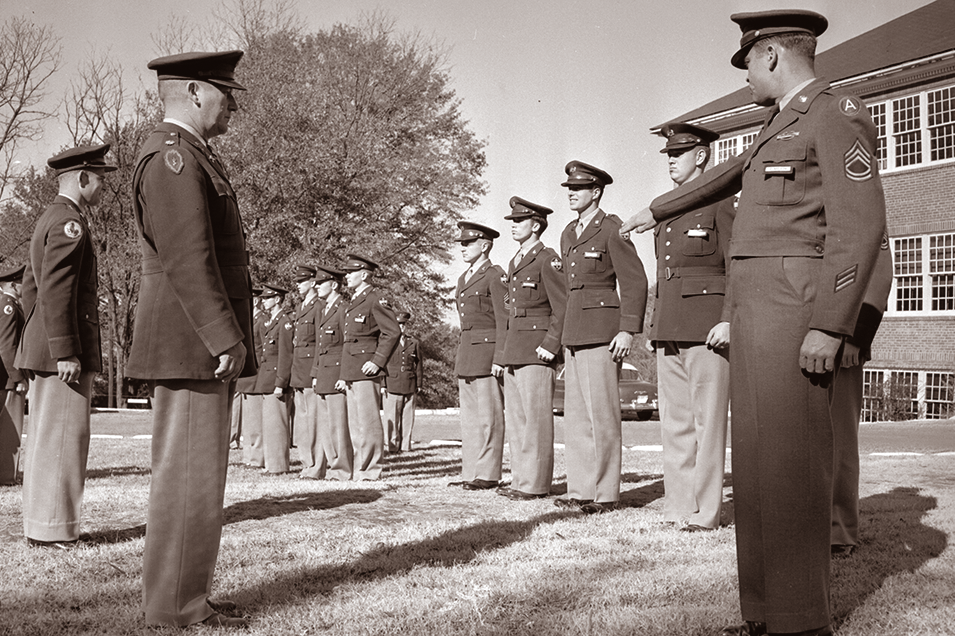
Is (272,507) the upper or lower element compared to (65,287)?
lower

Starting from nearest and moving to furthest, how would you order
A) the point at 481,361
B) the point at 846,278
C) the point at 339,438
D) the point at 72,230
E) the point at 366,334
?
the point at 846,278 → the point at 72,230 → the point at 481,361 → the point at 366,334 → the point at 339,438

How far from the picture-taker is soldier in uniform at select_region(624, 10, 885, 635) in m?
3.68

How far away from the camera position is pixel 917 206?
86.8 feet

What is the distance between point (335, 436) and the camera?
11.6 meters

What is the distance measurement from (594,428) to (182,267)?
4.73 m

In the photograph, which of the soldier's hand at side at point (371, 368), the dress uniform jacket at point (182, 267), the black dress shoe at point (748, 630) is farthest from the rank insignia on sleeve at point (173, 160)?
the soldier's hand at side at point (371, 368)

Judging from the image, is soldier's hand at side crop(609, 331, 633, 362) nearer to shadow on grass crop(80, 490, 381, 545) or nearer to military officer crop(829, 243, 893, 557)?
military officer crop(829, 243, 893, 557)

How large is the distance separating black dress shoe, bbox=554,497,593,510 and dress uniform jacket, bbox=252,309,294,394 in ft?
18.1

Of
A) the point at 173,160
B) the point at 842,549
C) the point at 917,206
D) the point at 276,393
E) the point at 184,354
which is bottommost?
the point at 842,549

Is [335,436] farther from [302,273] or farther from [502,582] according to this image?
[502,582]

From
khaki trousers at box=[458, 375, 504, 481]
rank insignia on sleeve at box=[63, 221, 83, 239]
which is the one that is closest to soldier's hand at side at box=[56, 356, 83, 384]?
rank insignia on sleeve at box=[63, 221, 83, 239]

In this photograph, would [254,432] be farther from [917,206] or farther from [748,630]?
[917,206]

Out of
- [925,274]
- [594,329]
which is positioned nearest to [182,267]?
[594,329]

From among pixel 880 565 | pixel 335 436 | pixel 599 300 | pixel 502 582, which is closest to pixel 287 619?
pixel 502 582
